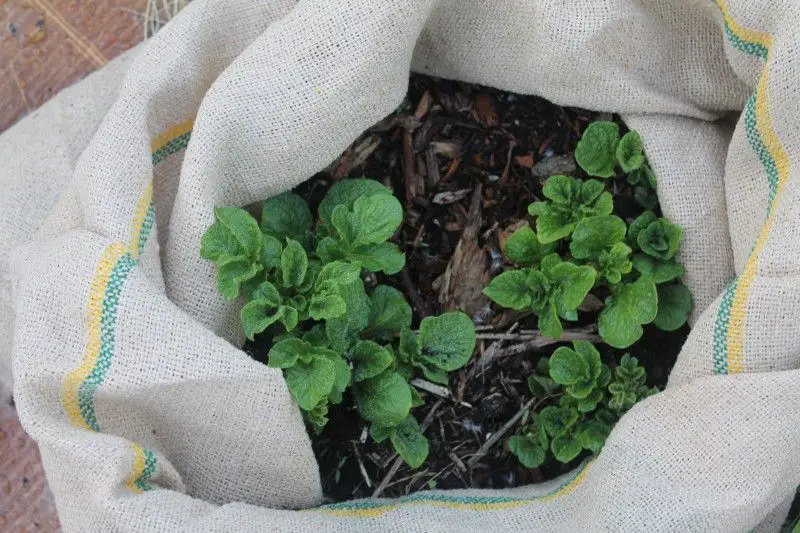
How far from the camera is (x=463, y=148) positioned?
122 cm

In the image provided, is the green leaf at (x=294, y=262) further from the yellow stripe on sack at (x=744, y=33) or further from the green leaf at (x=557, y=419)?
the yellow stripe on sack at (x=744, y=33)

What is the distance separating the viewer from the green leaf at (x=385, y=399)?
39.6 inches

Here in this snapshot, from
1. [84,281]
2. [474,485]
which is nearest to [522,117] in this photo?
[474,485]

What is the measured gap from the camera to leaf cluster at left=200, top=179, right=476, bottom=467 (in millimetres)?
975

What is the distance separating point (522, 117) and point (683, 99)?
0.20 m

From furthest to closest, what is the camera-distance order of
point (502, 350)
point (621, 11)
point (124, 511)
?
1. point (502, 350)
2. point (621, 11)
3. point (124, 511)

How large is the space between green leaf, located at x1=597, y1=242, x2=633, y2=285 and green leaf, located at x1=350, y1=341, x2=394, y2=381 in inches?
10.2

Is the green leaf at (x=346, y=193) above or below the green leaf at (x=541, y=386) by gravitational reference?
above

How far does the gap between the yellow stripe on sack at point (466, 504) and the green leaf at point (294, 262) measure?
251 millimetres

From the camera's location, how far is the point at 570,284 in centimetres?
105

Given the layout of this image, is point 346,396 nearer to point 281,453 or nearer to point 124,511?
point 281,453

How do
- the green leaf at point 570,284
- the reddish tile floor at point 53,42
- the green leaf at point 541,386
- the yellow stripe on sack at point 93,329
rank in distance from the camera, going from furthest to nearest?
the reddish tile floor at point 53,42 → the green leaf at point 541,386 → the green leaf at point 570,284 → the yellow stripe on sack at point 93,329

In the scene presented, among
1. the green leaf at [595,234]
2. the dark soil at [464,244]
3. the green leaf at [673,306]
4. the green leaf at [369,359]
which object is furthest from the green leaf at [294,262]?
the green leaf at [673,306]

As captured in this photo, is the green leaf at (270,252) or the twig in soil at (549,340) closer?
the green leaf at (270,252)
